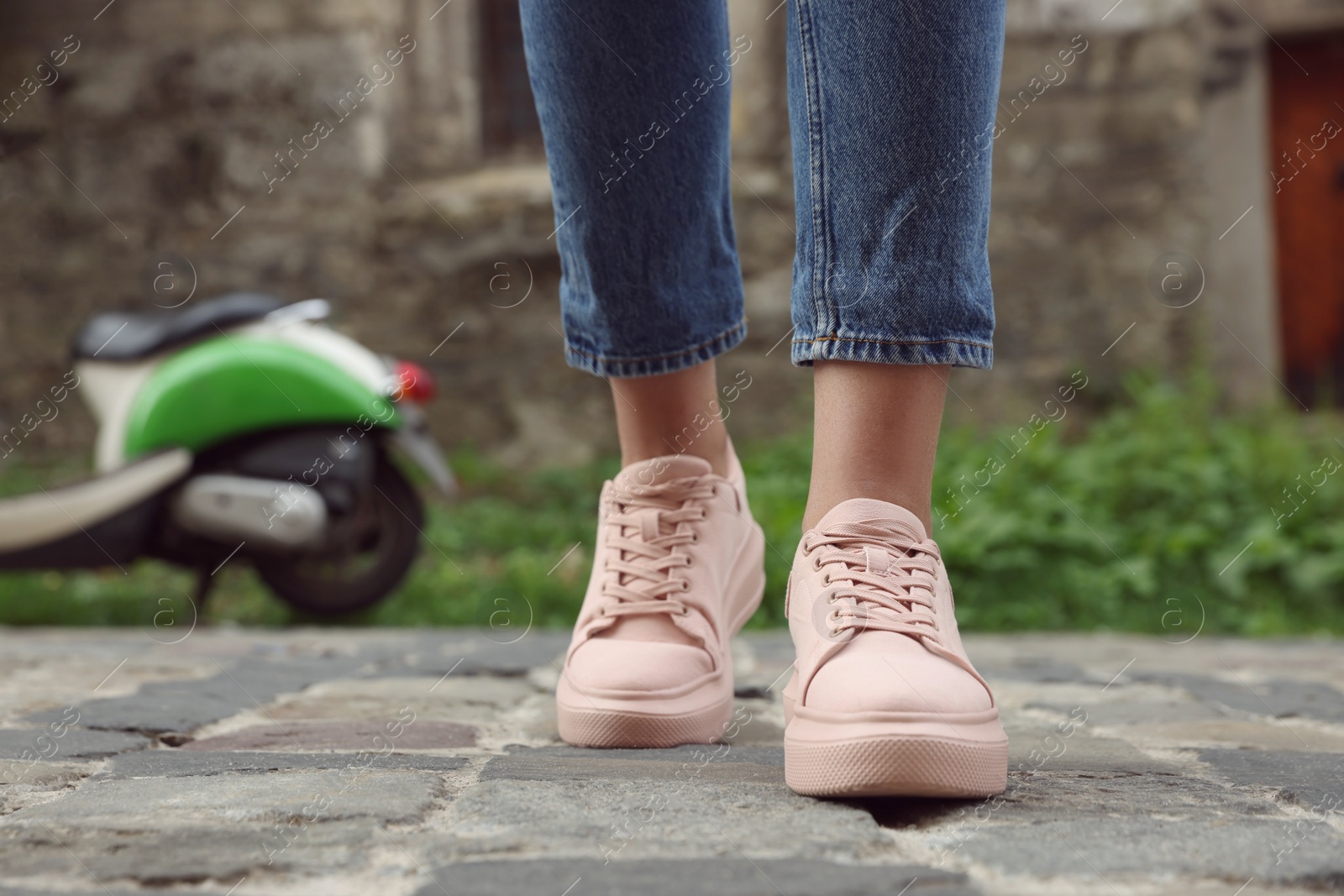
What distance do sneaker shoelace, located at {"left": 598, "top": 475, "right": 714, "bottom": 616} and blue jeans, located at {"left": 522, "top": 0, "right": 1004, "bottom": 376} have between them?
0.13 meters

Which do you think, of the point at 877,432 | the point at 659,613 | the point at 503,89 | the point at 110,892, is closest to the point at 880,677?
the point at 877,432

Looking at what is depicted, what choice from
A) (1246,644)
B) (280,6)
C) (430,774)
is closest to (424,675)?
(430,774)

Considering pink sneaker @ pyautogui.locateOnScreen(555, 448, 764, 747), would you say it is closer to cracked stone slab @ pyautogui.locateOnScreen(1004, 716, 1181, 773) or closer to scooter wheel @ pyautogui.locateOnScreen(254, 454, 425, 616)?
cracked stone slab @ pyautogui.locateOnScreen(1004, 716, 1181, 773)

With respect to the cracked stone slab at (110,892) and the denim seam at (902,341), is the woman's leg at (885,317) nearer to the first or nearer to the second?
the denim seam at (902,341)

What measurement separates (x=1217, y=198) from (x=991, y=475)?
167 centimetres

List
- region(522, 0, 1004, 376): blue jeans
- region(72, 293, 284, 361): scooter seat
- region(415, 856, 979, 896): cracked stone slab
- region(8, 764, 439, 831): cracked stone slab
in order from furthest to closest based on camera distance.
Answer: region(72, 293, 284, 361): scooter seat → region(522, 0, 1004, 376): blue jeans → region(8, 764, 439, 831): cracked stone slab → region(415, 856, 979, 896): cracked stone slab

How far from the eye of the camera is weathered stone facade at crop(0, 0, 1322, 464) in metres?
4.12

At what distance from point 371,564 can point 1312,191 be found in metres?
3.67

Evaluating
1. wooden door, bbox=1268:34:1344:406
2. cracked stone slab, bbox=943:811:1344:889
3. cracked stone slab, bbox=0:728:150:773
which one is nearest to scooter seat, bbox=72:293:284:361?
cracked stone slab, bbox=0:728:150:773

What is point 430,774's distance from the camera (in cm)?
92

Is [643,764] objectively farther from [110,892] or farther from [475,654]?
[475,654]

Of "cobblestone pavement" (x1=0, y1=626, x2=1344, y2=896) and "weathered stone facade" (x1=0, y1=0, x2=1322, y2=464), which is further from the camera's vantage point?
"weathered stone facade" (x1=0, y1=0, x2=1322, y2=464)

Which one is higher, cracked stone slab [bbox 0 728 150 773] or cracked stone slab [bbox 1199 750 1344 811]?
cracked stone slab [bbox 0 728 150 773]

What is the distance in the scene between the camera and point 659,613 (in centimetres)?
112
